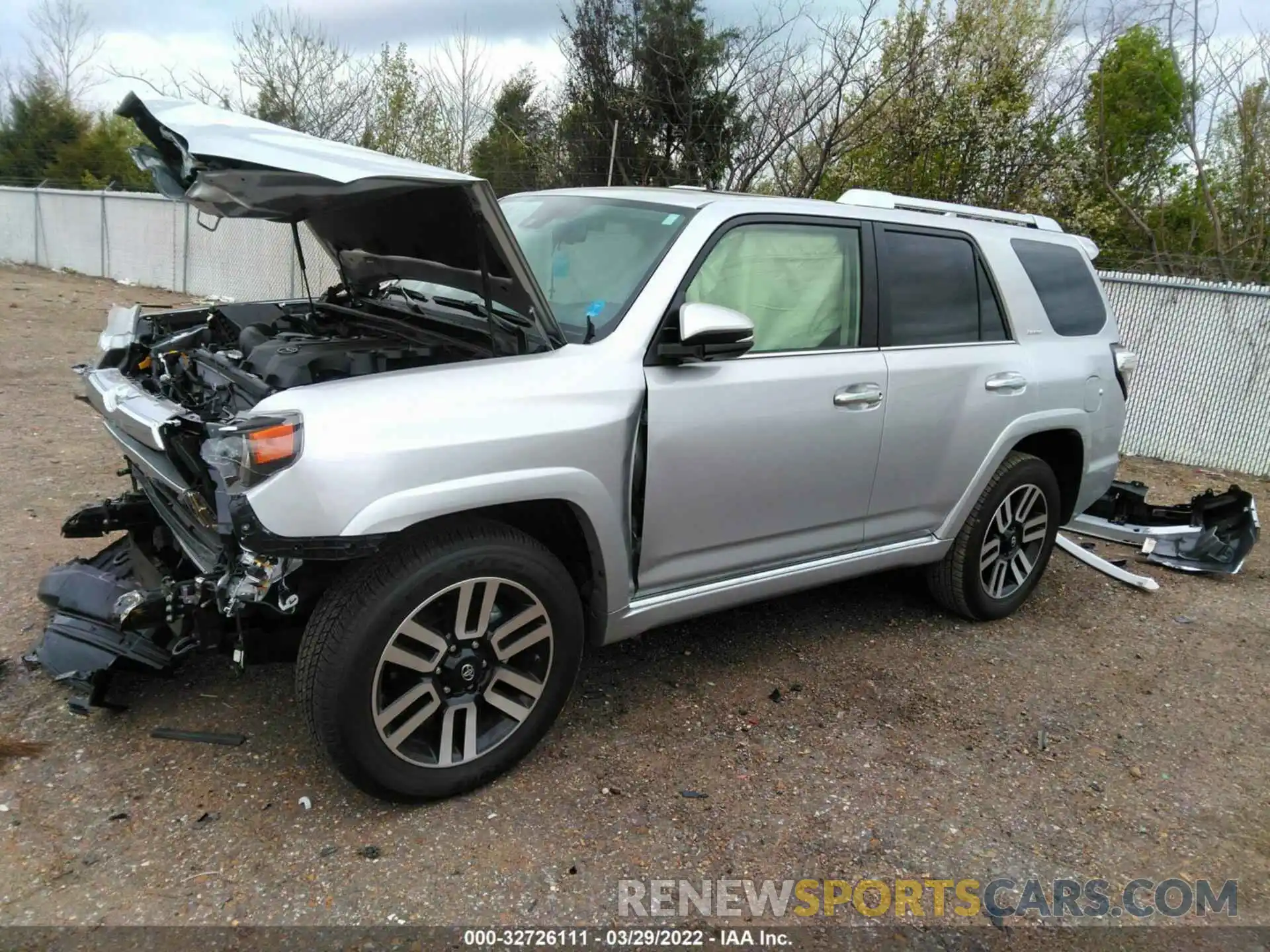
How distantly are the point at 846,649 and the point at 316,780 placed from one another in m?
2.37

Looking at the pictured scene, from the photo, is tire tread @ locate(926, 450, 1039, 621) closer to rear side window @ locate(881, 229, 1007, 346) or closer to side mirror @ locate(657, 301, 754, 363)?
rear side window @ locate(881, 229, 1007, 346)

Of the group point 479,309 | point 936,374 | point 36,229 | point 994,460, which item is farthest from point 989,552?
point 36,229

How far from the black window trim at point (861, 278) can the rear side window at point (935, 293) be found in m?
0.07

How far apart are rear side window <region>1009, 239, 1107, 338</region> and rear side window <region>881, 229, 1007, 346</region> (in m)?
0.38

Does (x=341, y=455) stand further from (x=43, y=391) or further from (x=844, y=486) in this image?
(x=43, y=391)

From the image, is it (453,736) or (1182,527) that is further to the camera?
(1182,527)

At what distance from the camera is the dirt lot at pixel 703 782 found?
255cm

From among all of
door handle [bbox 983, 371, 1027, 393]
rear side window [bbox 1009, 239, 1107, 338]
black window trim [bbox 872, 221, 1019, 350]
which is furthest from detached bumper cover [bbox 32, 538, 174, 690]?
rear side window [bbox 1009, 239, 1107, 338]

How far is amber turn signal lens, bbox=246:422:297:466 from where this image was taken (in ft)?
7.91

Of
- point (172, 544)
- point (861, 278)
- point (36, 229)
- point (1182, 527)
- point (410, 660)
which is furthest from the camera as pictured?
point (36, 229)

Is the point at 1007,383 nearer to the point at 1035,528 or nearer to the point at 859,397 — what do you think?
the point at 1035,528

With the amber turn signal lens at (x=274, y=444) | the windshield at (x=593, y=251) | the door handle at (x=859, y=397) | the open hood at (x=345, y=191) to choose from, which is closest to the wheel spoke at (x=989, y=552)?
the door handle at (x=859, y=397)

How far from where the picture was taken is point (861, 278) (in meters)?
3.78

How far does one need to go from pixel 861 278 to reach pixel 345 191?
2111 mm
